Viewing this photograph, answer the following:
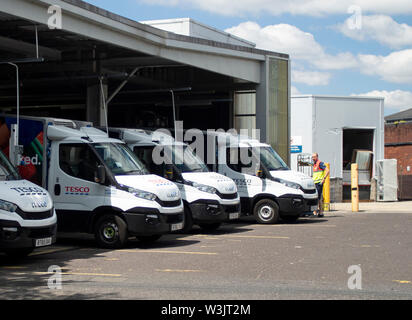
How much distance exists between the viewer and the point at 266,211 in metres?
18.9

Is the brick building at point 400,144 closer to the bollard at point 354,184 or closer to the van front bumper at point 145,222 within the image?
the bollard at point 354,184

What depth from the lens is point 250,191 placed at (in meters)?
19.0

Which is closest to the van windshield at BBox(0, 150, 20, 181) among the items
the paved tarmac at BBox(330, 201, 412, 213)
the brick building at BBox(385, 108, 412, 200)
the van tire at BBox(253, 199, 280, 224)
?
the van tire at BBox(253, 199, 280, 224)

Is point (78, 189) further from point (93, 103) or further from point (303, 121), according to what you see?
point (303, 121)

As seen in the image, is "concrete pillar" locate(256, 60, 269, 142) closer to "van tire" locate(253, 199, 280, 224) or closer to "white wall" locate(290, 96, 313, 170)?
"van tire" locate(253, 199, 280, 224)

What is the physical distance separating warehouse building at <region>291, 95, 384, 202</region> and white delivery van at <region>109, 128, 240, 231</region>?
62.4ft

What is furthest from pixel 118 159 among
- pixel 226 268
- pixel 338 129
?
pixel 338 129

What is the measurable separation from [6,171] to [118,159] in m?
2.74

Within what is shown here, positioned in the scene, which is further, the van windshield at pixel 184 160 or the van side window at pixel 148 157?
the van windshield at pixel 184 160

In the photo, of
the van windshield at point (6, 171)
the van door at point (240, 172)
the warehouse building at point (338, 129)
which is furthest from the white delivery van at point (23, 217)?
the warehouse building at point (338, 129)

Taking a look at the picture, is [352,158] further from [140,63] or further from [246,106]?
[140,63]

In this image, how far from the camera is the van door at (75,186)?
13.6 meters

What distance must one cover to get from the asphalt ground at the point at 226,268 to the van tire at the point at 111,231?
27 cm

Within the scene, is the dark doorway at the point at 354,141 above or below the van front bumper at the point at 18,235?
above
